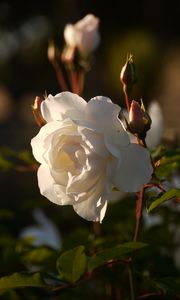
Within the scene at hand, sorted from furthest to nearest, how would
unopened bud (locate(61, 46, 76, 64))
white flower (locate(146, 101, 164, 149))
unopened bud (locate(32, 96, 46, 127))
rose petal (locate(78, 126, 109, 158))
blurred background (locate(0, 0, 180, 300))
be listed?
blurred background (locate(0, 0, 180, 300)), unopened bud (locate(61, 46, 76, 64)), white flower (locate(146, 101, 164, 149)), unopened bud (locate(32, 96, 46, 127)), rose petal (locate(78, 126, 109, 158))

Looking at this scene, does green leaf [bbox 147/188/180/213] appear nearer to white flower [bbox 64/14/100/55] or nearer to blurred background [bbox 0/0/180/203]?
white flower [bbox 64/14/100/55]

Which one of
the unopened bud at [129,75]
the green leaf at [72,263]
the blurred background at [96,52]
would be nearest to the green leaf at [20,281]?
the green leaf at [72,263]

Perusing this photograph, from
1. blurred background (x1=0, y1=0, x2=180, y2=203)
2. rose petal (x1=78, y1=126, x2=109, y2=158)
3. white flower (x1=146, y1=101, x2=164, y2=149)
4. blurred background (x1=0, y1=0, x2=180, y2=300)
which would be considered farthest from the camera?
blurred background (x1=0, y1=0, x2=180, y2=203)

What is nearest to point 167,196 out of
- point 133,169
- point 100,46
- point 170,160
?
point 133,169

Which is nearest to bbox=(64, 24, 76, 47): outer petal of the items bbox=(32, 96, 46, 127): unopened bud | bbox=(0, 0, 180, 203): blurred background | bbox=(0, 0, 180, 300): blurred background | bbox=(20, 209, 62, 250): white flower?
bbox=(20, 209, 62, 250): white flower

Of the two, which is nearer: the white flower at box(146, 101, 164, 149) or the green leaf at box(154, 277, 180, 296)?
the green leaf at box(154, 277, 180, 296)

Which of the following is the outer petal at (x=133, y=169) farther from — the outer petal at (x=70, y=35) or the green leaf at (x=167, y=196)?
the outer petal at (x=70, y=35)

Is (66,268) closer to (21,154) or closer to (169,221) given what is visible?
(21,154)
